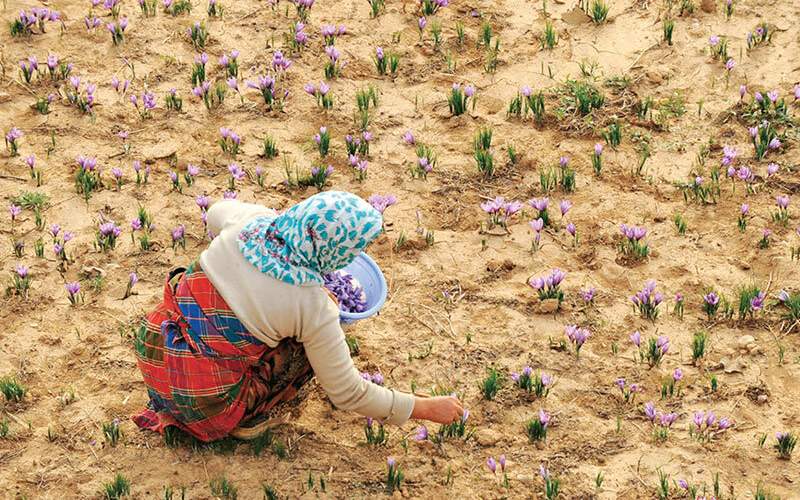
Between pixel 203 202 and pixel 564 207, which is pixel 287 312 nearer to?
pixel 203 202

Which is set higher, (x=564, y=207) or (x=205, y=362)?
(x=205, y=362)

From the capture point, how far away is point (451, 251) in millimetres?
6613

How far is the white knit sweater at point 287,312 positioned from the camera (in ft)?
15.0

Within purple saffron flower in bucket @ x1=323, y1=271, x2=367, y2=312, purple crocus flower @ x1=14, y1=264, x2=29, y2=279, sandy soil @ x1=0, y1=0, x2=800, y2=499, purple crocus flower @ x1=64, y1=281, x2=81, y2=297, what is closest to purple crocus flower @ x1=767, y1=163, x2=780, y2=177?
sandy soil @ x1=0, y1=0, x2=800, y2=499

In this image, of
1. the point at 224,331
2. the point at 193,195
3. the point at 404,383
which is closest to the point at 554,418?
the point at 404,383

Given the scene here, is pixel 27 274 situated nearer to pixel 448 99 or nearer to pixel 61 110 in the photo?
pixel 61 110

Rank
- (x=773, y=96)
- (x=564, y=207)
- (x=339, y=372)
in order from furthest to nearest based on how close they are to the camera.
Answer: (x=773, y=96)
(x=564, y=207)
(x=339, y=372)

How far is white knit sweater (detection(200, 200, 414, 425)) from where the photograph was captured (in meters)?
4.59

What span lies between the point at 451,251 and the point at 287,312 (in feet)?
7.12

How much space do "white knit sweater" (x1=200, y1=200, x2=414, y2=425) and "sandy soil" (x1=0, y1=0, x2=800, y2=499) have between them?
1.84 ft

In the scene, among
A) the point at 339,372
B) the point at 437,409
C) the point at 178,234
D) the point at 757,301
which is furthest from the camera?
the point at 178,234

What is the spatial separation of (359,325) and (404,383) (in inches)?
20.8

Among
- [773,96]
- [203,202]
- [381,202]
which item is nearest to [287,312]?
[381,202]

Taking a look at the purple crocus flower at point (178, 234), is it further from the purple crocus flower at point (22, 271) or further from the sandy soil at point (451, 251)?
the purple crocus flower at point (22, 271)
